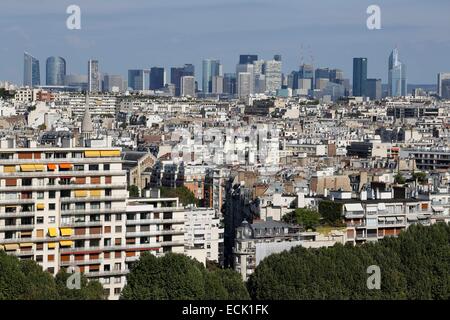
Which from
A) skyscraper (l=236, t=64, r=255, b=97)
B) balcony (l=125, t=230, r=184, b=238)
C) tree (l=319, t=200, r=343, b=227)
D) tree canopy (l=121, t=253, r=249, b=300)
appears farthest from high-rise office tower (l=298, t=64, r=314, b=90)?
tree canopy (l=121, t=253, r=249, b=300)

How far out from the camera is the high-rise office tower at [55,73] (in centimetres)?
14100

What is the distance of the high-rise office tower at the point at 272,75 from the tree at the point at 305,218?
15057cm

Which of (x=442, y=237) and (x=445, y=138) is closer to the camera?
(x=442, y=237)

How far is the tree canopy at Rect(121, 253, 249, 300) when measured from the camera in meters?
30.8

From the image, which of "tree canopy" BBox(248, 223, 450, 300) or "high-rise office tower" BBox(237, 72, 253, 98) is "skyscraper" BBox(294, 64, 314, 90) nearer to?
"high-rise office tower" BBox(237, 72, 253, 98)

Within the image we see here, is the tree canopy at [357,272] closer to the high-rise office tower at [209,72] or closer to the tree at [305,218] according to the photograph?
the tree at [305,218]

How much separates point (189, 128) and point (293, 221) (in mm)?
51774

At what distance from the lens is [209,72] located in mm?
194750

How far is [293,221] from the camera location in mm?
40000

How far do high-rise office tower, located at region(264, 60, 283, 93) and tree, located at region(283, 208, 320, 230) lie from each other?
15057 centimetres

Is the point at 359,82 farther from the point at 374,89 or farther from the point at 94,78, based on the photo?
the point at 94,78

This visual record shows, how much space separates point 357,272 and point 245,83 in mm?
157204
